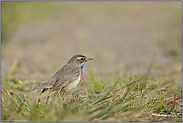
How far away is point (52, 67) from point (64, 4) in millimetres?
10343

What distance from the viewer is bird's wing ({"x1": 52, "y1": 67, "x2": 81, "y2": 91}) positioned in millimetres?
4286

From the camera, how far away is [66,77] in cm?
439

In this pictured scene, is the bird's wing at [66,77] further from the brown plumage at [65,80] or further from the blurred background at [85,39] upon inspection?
the blurred background at [85,39]

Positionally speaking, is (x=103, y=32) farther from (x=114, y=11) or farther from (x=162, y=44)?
(x=114, y=11)

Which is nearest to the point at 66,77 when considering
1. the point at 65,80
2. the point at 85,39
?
the point at 65,80

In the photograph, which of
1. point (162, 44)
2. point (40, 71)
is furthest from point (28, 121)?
point (162, 44)

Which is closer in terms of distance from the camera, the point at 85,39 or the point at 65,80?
the point at 65,80

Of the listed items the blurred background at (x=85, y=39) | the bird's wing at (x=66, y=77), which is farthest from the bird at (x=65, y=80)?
the blurred background at (x=85, y=39)

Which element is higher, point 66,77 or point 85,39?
point 85,39

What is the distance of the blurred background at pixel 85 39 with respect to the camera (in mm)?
7312

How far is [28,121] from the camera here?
291cm

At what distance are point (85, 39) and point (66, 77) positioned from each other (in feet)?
22.4

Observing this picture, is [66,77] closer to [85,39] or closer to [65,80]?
[65,80]

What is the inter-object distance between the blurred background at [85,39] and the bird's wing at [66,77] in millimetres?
1036
